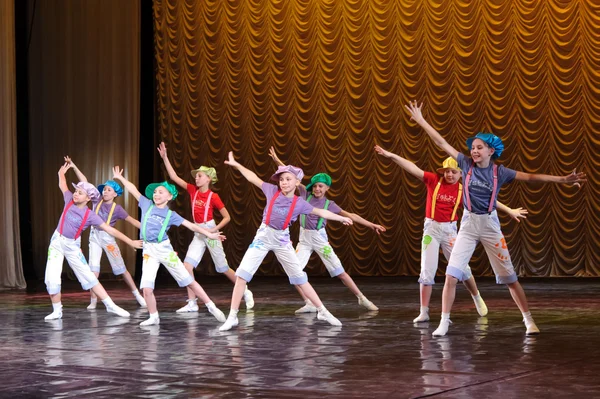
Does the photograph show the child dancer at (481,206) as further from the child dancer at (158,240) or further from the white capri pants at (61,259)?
the white capri pants at (61,259)

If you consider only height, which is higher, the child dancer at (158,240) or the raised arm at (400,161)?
the raised arm at (400,161)

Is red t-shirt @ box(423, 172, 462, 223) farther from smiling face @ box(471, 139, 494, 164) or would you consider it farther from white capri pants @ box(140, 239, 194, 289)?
white capri pants @ box(140, 239, 194, 289)

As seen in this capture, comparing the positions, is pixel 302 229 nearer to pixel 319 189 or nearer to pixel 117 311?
pixel 319 189

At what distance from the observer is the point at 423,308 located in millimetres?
7551

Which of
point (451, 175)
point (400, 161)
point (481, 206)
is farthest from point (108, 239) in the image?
point (481, 206)

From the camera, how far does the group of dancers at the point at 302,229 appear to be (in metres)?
6.53

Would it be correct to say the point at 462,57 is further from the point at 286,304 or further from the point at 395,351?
the point at 395,351

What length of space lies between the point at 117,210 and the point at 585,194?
25.1ft

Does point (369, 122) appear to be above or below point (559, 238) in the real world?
above

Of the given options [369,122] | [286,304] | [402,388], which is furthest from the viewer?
[369,122]

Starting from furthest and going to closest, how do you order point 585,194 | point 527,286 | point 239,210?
1. point 239,210
2. point 585,194
3. point 527,286

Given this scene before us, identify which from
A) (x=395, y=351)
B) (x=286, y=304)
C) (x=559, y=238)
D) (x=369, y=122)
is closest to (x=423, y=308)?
(x=395, y=351)

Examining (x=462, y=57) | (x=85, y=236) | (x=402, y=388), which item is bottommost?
(x=402, y=388)

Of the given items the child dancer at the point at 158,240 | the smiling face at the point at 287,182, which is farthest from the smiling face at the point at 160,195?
the smiling face at the point at 287,182
